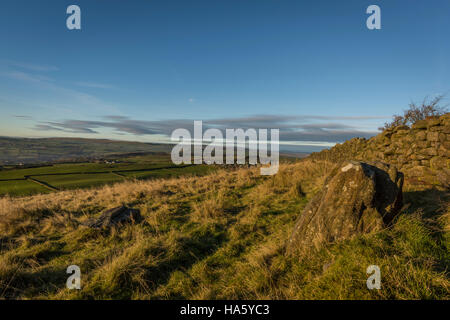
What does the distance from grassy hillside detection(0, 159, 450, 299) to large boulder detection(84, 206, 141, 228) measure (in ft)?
0.80

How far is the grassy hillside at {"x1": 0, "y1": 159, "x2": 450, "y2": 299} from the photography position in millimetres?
2842

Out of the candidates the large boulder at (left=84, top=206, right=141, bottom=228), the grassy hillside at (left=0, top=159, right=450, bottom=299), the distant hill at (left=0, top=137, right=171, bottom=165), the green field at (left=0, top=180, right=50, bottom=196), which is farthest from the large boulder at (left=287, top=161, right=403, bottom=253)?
the distant hill at (left=0, top=137, right=171, bottom=165)

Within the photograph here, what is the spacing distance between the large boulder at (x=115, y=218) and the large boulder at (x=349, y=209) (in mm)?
5623

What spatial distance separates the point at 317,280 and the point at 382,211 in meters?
2.50

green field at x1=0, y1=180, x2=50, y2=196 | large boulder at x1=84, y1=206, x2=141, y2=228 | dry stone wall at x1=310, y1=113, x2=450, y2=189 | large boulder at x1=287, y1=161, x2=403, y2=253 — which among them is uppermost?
dry stone wall at x1=310, y1=113, x2=450, y2=189

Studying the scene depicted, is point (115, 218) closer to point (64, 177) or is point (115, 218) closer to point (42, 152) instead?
point (64, 177)

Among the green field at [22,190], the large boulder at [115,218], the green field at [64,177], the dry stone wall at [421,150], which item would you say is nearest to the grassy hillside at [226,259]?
the large boulder at [115,218]

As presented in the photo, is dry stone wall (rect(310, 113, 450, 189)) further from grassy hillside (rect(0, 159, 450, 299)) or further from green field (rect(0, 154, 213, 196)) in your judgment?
green field (rect(0, 154, 213, 196))

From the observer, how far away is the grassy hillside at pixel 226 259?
284 centimetres

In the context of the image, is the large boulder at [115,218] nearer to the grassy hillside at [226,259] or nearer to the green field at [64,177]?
the grassy hillside at [226,259]
